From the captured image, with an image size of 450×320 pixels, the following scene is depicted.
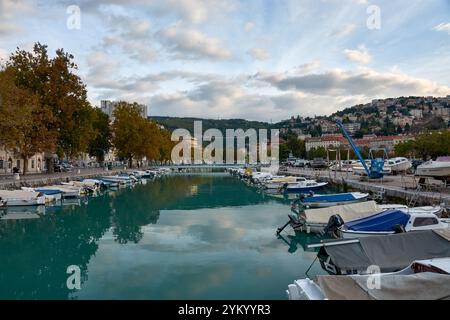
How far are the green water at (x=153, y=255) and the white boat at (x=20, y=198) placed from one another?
1.93 metres

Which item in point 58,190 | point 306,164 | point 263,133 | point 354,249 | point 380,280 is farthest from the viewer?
point 263,133

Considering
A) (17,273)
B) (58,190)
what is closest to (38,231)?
(17,273)

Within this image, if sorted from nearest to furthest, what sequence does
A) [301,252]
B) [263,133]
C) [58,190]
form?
[301,252], [58,190], [263,133]

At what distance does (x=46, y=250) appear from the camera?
18.4 meters

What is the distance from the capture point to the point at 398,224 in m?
16.0

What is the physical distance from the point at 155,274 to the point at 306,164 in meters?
82.3

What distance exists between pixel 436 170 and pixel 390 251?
840 inches

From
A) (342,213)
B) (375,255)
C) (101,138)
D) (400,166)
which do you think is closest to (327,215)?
(342,213)

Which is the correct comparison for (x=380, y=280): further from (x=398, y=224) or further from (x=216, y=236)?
(x=216, y=236)

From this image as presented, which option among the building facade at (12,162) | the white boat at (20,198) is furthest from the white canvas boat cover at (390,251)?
the building facade at (12,162)

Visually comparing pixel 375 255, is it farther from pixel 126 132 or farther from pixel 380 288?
pixel 126 132

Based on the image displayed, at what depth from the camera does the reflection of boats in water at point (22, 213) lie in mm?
27438

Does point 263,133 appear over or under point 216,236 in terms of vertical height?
over
